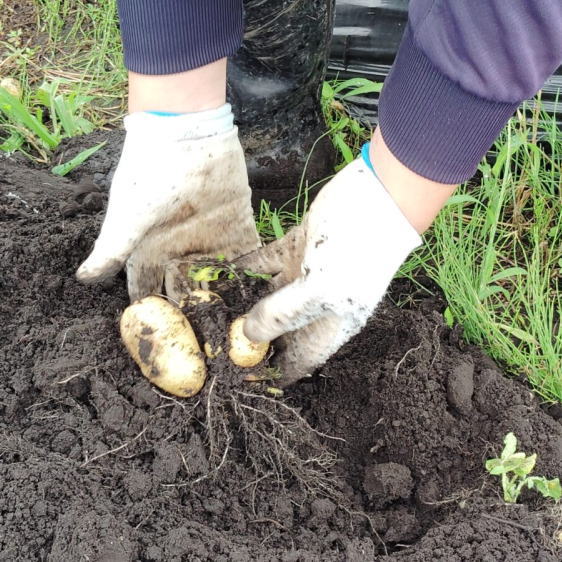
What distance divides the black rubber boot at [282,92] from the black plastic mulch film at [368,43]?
41 cm

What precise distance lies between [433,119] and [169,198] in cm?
74

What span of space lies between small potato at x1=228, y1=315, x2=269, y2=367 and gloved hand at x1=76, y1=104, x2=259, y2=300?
0.26 meters

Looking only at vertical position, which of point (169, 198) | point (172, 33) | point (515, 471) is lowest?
point (515, 471)

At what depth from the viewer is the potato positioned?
5.18ft

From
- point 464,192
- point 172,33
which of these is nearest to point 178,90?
point 172,33

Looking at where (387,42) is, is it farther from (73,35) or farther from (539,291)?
(73,35)

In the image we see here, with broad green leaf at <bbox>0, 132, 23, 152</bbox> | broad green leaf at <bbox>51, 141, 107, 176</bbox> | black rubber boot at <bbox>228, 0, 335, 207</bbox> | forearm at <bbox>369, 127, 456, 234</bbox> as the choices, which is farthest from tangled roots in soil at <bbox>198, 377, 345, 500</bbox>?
broad green leaf at <bbox>0, 132, 23, 152</bbox>

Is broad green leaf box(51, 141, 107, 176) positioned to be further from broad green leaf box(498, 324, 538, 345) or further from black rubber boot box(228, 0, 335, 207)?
broad green leaf box(498, 324, 538, 345)

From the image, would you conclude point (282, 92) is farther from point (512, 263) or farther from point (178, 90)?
point (512, 263)

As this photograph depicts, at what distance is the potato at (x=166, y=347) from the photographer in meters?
1.58

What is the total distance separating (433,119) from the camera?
48.9 inches

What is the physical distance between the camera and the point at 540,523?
4.74 ft

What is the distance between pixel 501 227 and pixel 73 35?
2.26 m

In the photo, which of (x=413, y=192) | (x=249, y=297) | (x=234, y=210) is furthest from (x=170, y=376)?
(x=413, y=192)
